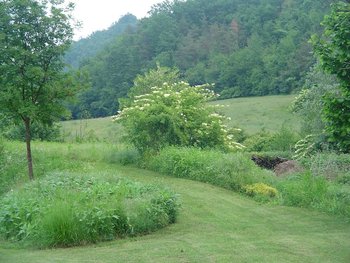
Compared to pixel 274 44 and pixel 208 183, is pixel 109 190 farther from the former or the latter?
pixel 274 44

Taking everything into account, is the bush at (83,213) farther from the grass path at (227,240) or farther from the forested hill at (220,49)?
the forested hill at (220,49)

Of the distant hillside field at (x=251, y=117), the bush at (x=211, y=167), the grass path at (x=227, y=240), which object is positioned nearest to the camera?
the grass path at (x=227, y=240)

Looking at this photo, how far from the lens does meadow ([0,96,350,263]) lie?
8620 mm

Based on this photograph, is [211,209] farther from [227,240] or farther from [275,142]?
[275,142]

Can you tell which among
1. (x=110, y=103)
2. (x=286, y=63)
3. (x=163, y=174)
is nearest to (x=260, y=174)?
(x=163, y=174)

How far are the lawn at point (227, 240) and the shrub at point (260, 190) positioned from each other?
2.28 ft

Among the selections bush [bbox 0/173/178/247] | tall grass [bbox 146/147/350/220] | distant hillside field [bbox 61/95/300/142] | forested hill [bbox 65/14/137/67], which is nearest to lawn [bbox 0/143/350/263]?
bush [bbox 0/173/178/247]

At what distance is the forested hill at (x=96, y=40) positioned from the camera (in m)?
92.8

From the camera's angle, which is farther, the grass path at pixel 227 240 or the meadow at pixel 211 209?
the meadow at pixel 211 209

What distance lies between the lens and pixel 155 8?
269ft

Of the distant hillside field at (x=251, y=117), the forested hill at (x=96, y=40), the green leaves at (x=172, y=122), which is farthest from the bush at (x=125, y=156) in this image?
the forested hill at (x=96, y=40)

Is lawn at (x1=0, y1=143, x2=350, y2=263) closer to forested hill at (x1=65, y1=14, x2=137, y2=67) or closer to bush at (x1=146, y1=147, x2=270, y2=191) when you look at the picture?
bush at (x1=146, y1=147, x2=270, y2=191)

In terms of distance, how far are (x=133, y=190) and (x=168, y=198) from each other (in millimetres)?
913

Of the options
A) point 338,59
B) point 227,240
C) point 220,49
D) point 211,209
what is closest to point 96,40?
point 220,49
